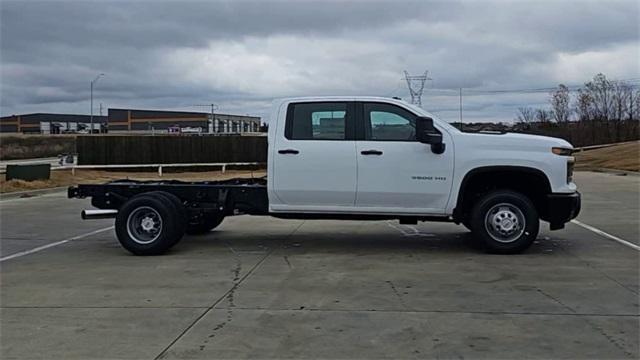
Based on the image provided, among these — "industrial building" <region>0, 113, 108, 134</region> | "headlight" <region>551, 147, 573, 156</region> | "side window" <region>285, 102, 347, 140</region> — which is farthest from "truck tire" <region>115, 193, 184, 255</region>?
"industrial building" <region>0, 113, 108, 134</region>

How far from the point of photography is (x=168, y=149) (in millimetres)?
44500

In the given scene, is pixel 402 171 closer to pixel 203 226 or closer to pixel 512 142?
pixel 512 142

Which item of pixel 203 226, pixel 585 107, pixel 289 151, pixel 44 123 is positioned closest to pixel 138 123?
pixel 44 123

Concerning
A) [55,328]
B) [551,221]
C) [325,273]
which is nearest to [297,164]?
[325,273]

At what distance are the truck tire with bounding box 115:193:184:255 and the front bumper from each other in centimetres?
499

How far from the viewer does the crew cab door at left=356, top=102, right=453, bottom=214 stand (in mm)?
9680

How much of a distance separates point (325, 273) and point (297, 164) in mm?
1827

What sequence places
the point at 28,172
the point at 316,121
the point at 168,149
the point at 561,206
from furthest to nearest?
1. the point at 168,149
2. the point at 28,172
3. the point at 316,121
4. the point at 561,206

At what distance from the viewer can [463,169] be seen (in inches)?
380

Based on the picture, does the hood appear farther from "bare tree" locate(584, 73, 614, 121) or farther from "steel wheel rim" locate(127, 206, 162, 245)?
"bare tree" locate(584, 73, 614, 121)

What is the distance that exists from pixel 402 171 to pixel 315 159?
3.84 feet

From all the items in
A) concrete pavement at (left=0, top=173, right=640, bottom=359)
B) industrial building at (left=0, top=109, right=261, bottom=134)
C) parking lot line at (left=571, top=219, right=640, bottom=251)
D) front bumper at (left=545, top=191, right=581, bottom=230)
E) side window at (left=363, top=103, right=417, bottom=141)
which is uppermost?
industrial building at (left=0, top=109, right=261, bottom=134)

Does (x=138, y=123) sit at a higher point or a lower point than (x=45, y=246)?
higher

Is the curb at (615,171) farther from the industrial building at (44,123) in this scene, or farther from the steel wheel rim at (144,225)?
the industrial building at (44,123)
